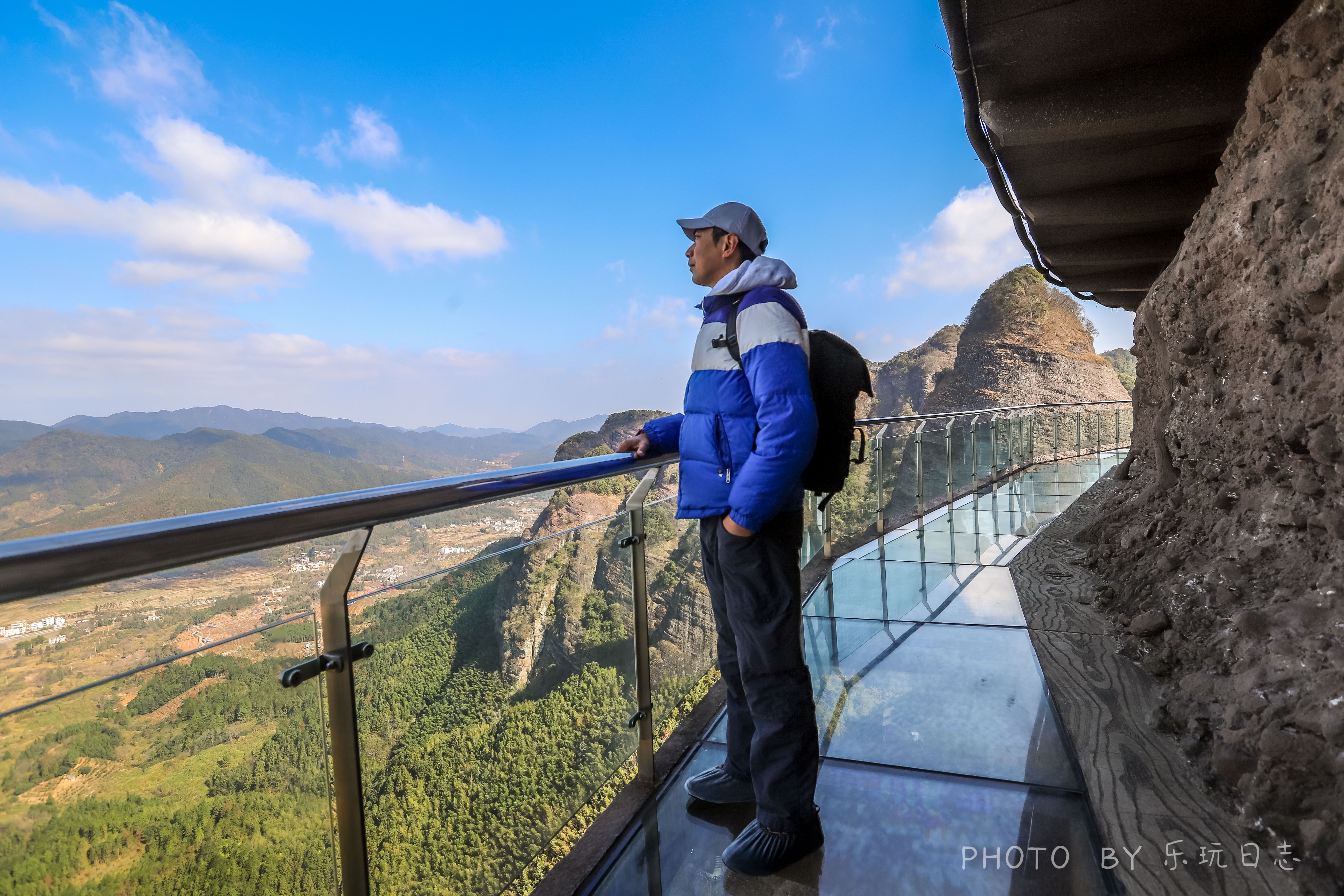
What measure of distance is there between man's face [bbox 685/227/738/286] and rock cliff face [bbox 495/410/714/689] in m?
0.53

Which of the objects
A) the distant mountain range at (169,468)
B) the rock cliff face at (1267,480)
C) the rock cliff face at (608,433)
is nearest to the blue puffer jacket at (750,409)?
the rock cliff face at (1267,480)

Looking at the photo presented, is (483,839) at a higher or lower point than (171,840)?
lower

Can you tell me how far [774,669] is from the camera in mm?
1581

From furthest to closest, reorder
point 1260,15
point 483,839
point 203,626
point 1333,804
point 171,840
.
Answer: point 1260,15
point 483,839
point 1333,804
point 203,626
point 171,840

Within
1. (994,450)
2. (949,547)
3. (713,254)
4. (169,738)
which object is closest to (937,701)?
(713,254)

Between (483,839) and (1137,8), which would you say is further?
(1137,8)

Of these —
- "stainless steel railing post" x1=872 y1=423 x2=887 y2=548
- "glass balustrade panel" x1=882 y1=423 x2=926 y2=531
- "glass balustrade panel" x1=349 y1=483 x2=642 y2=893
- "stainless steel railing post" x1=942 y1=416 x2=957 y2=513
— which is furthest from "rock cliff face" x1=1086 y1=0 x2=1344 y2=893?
"stainless steel railing post" x1=942 y1=416 x2=957 y2=513

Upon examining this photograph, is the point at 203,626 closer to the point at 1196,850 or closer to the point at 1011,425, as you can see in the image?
the point at 1196,850

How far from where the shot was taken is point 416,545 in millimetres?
1904

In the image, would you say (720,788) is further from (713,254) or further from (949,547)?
(949,547)

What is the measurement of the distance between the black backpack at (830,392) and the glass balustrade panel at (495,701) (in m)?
0.55

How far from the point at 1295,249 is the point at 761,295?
4.33 feet

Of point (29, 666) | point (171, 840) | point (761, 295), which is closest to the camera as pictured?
point (29, 666)

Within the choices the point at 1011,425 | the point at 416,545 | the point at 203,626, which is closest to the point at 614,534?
the point at 416,545
